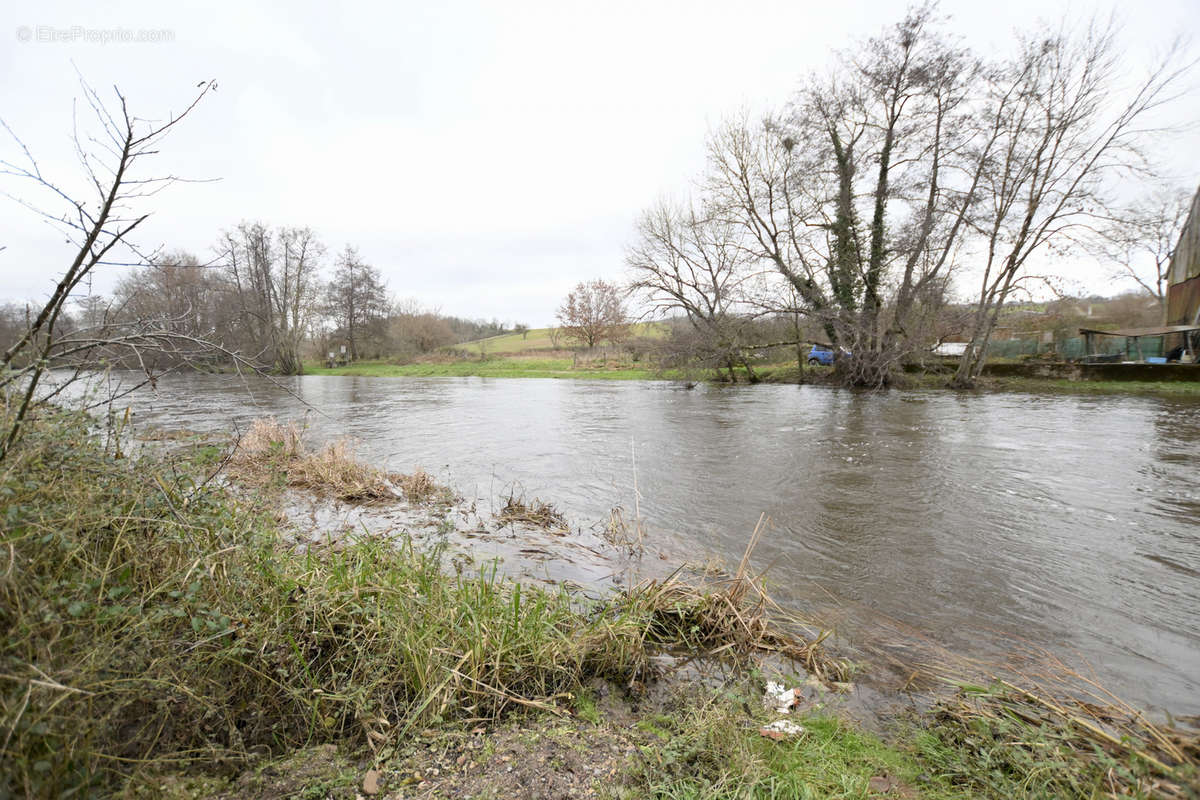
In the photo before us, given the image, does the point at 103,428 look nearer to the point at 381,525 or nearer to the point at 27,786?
the point at 27,786

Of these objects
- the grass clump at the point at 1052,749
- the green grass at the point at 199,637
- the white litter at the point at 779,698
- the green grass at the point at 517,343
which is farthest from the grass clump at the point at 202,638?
the green grass at the point at 517,343

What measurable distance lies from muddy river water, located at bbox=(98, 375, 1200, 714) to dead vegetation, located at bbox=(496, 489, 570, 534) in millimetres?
361

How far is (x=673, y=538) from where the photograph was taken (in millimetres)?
→ 6199

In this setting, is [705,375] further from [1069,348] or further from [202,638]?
[202,638]

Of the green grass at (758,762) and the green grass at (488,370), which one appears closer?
the green grass at (758,762)

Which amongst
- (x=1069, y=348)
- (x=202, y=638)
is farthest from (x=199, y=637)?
(x=1069, y=348)

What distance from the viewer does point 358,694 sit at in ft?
8.08

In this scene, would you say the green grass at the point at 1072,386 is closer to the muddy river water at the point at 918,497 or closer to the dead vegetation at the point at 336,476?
the muddy river water at the point at 918,497

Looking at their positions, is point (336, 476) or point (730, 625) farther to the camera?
point (336, 476)

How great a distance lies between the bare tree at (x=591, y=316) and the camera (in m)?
53.3

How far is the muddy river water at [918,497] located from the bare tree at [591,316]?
36567 millimetres

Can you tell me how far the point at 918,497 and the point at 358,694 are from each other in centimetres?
786

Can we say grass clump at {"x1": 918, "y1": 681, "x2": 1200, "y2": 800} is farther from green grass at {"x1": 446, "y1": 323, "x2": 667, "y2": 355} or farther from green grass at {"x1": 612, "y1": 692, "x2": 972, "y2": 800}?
green grass at {"x1": 446, "y1": 323, "x2": 667, "y2": 355}

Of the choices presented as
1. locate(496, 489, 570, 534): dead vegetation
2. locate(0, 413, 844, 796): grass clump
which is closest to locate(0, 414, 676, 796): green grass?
locate(0, 413, 844, 796): grass clump
